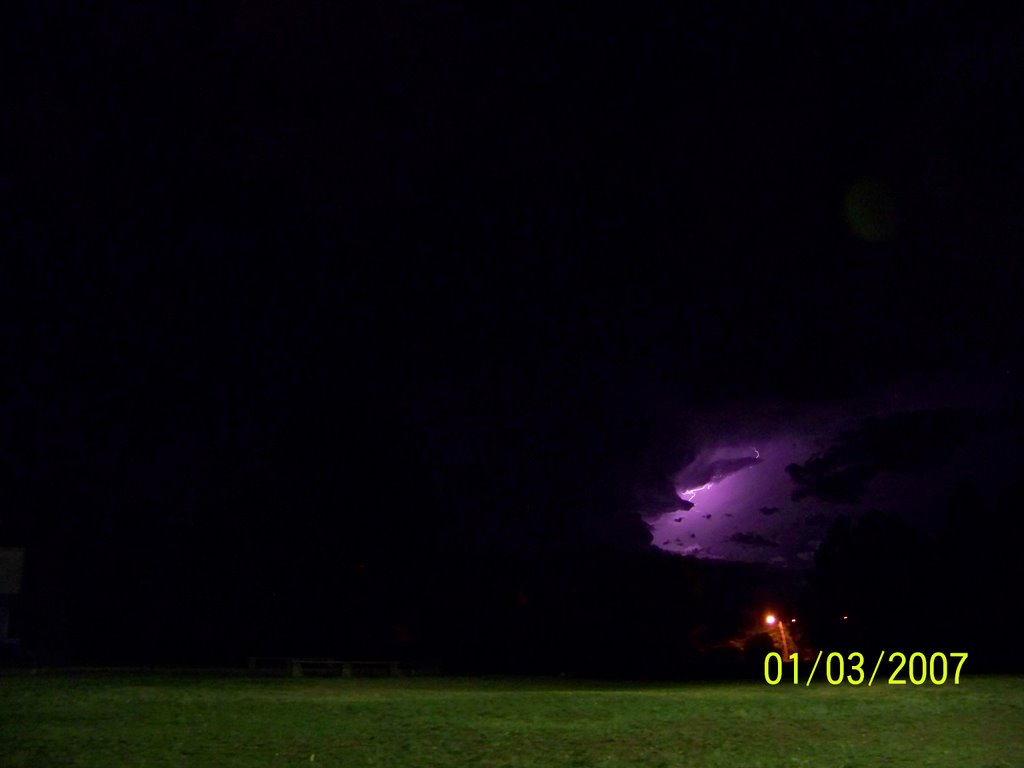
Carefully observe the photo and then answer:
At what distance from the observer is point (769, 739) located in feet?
44.5

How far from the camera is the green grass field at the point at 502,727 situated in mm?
11539

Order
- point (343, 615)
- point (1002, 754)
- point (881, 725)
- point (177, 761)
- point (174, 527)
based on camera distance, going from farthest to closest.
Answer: point (174, 527) → point (343, 615) → point (881, 725) → point (1002, 754) → point (177, 761)

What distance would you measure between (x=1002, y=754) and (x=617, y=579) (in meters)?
35.3

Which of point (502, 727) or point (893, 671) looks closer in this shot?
point (502, 727)

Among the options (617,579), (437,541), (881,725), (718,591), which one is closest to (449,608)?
(437,541)

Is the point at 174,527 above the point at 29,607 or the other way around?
above

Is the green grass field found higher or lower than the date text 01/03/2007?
lower

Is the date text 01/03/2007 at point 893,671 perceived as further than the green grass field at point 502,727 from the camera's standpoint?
Yes

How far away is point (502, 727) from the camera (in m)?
14.9

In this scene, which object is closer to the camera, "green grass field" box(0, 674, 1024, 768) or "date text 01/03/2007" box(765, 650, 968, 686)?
"green grass field" box(0, 674, 1024, 768)

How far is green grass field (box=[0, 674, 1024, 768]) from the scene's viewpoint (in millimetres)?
11539

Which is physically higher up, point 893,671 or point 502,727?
point 893,671

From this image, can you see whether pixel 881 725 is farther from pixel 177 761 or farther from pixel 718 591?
pixel 718 591

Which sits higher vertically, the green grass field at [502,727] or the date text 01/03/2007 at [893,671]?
the date text 01/03/2007 at [893,671]
